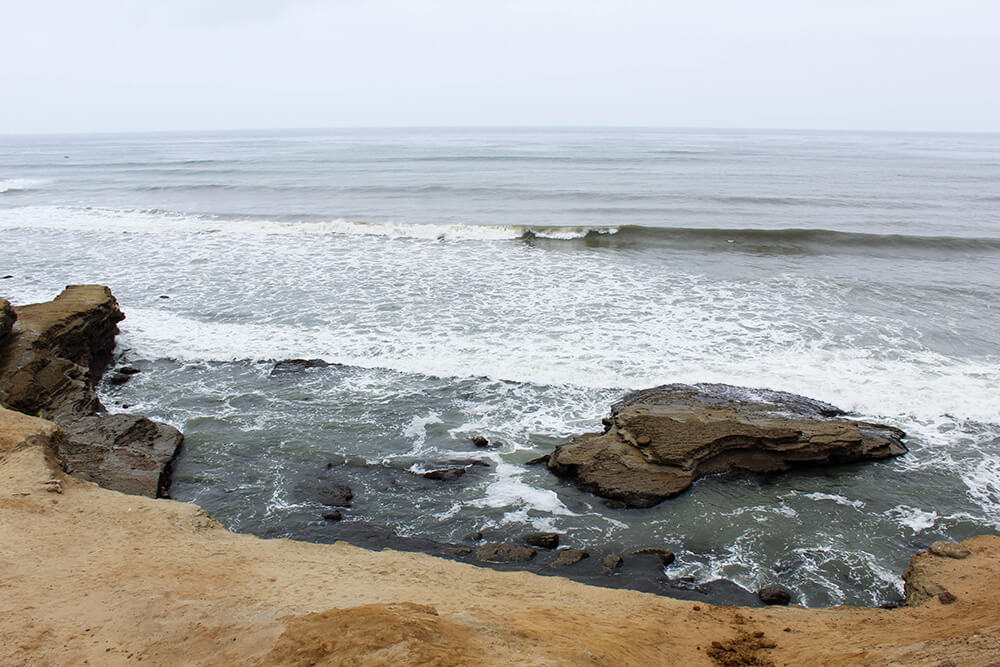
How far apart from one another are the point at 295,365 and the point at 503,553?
6.56 meters

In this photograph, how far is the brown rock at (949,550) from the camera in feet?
21.0

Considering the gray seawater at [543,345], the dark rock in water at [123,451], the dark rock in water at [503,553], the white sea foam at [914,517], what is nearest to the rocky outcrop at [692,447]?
the gray seawater at [543,345]

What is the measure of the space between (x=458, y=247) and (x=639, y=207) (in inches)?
449

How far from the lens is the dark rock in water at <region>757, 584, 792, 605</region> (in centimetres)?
606

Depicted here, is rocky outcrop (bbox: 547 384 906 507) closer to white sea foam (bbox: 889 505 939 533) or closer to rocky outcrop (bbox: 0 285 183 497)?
white sea foam (bbox: 889 505 939 533)

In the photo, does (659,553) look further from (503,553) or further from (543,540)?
(503,553)

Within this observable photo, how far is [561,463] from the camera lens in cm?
823

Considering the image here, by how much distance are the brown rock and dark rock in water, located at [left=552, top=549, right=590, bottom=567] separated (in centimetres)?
373

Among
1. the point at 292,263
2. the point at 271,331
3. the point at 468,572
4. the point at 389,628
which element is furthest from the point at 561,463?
the point at 292,263

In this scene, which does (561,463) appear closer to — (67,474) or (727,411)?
(727,411)

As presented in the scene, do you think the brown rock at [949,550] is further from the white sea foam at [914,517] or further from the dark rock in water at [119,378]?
the dark rock in water at [119,378]

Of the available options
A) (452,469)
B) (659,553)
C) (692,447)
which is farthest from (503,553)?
(692,447)

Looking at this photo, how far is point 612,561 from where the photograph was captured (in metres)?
6.54

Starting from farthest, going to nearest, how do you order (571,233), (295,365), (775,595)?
1. (571,233)
2. (295,365)
3. (775,595)
